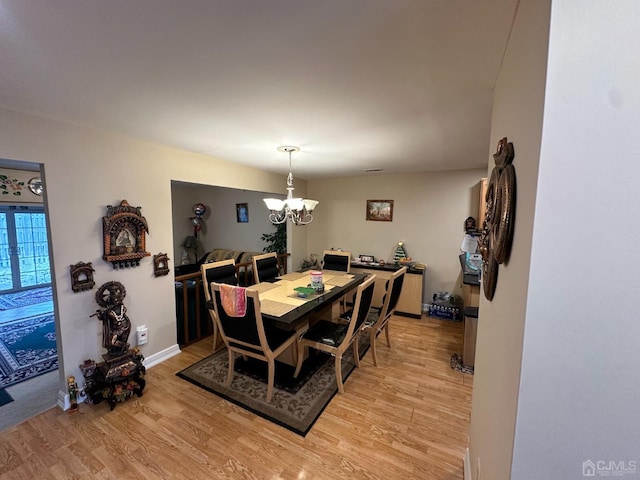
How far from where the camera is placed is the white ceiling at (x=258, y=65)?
0.90m

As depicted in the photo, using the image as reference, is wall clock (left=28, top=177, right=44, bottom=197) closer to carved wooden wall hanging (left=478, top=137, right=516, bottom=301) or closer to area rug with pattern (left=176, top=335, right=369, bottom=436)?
area rug with pattern (left=176, top=335, right=369, bottom=436)

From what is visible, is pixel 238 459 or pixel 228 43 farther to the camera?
pixel 238 459

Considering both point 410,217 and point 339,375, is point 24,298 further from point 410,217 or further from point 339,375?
point 410,217

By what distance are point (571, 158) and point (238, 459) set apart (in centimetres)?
221

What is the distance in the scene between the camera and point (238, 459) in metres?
1.63

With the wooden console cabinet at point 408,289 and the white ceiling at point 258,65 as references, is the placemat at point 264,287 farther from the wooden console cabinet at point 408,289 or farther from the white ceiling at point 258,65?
the wooden console cabinet at point 408,289

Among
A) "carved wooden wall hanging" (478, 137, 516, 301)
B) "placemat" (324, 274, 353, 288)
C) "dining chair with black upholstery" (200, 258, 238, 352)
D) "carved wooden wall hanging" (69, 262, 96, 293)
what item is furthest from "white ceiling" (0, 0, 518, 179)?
"placemat" (324, 274, 353, 288)

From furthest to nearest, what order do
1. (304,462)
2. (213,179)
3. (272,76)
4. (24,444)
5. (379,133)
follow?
(213,179) → (379,133) → (24,444) → (304,462) → (272,76)

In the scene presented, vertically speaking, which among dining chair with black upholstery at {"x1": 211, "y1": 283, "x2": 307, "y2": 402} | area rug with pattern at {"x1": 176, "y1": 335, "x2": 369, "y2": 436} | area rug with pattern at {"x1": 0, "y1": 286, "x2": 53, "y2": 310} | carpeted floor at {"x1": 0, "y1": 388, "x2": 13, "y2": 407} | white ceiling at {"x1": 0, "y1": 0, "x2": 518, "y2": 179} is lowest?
carpeted floor at {"x1": 0, "y1": 388, "x2": 13, "y2": 407}

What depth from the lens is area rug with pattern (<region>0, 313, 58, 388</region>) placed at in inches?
101

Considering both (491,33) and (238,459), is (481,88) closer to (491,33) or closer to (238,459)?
(491,33)

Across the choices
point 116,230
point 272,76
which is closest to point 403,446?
point 272,76

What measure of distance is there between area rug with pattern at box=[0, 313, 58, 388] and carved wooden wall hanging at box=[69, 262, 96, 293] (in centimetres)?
134

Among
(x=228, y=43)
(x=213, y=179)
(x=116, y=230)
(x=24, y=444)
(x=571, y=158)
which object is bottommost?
(x=24, y=444)
